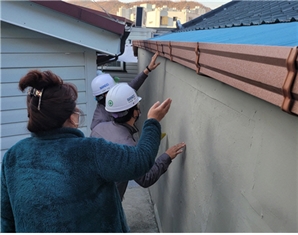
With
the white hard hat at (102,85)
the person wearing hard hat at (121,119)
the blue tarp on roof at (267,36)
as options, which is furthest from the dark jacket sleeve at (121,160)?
the white hard hat at (102,85)

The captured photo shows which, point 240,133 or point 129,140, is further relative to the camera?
point 129,140

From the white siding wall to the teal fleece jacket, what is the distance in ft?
9.50

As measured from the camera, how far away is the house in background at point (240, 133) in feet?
3.40

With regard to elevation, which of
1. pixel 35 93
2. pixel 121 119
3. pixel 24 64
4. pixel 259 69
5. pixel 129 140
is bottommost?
pixel 129 140

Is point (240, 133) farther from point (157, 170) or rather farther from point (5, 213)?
point (5, 213)

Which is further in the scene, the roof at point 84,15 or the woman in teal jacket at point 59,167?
the roof at point 84,15

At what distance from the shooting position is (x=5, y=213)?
1688 mm

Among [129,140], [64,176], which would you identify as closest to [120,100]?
[129,140]

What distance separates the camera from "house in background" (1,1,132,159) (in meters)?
3.81

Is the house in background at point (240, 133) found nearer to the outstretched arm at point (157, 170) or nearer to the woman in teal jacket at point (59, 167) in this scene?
the outstretched arm at point (157, 170)

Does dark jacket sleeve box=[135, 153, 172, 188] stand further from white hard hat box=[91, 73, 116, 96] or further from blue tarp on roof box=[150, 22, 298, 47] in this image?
white hard hat box=[91, 73, 116, 96]

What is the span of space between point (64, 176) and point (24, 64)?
3.22 metres

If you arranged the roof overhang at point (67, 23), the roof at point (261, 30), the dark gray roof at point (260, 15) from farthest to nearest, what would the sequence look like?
1. the roof overhang at point (67, 23)
2. the dark gray roof at point (260, 15)
3. the roof at point (261, 30)

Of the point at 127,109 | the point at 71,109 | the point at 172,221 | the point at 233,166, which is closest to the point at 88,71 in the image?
the point at 127,109
